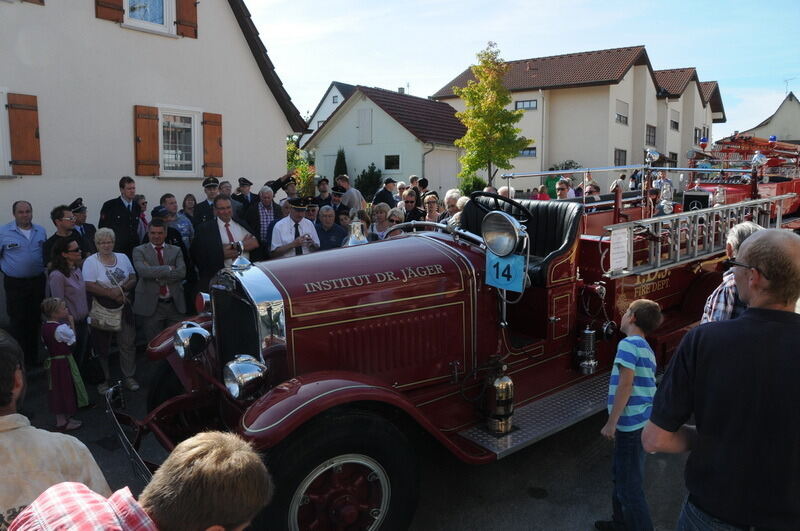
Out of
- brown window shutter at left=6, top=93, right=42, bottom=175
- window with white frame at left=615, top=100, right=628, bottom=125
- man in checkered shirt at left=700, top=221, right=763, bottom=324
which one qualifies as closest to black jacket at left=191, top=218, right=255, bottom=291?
brown window shutter at left=6, top=93, right=42, bottom=175

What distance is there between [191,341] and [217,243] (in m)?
2.67

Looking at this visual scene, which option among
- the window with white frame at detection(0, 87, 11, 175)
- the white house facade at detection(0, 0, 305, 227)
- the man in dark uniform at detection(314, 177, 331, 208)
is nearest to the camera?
the window with white frame at detection(0, 87, 11, 175)

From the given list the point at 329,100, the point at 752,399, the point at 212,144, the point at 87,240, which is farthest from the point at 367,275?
the point at 329,100

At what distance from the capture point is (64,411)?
4.80 meters

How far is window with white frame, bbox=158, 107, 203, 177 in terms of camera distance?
9938mm

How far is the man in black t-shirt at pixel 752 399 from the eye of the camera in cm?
175

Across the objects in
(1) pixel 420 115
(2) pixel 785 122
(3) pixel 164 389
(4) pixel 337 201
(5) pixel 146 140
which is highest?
(2) pixel 785 122

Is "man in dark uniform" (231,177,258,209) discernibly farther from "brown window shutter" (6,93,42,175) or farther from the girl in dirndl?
the girl in dirndl

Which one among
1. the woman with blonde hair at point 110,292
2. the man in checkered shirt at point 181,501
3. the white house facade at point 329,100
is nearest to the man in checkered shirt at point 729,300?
the man in checkered shirt at point 181,501

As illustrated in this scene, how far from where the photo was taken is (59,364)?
4746 mm

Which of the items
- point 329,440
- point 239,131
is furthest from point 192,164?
point 329,440

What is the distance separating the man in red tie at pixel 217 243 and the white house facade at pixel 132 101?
357 centimetres

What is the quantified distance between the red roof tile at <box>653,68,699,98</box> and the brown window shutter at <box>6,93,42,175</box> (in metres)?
31.3

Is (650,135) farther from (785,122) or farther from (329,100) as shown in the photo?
(329,100)
